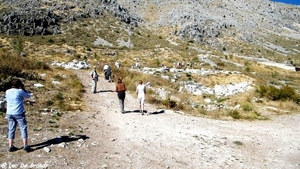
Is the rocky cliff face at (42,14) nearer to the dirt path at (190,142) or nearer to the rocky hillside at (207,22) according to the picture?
the rocky hillside at (207,22)

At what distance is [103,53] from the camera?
4922 cm

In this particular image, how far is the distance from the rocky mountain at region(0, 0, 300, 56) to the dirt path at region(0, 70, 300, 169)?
53450 mm

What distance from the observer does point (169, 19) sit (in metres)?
96.9

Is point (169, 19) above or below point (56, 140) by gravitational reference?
above

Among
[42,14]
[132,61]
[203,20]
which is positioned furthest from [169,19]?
[132,61]

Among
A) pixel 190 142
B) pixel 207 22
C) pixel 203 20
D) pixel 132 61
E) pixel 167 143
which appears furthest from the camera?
pixel 207 22

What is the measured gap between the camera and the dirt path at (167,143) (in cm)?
752

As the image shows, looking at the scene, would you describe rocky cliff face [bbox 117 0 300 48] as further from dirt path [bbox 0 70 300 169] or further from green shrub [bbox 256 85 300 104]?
dirt path [bbox 0 70 300 169]

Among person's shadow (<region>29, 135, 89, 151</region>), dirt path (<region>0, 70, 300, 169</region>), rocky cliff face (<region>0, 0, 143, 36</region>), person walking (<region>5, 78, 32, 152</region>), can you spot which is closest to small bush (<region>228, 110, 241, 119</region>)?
dirt path (<region>0, 70, 300, 169</region>)

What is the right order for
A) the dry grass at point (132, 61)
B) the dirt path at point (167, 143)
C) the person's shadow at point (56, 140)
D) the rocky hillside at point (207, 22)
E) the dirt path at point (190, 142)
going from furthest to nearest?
1. the rocky hillside at point (207, 22)
2. the dry grass at point (132, 61)
3. the dirt path at point (190, 142)
4. the person's shadow at point (56, 140)
5. the dirt path at point (167, 143)

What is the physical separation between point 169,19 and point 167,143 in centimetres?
9113

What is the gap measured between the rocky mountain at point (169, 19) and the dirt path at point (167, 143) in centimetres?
5345

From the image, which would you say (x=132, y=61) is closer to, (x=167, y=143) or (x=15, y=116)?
(x=167, y=143)

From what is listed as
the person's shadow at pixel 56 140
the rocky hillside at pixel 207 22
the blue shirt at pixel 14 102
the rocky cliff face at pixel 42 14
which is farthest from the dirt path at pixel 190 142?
the rocky hillside at pixel 207 22
